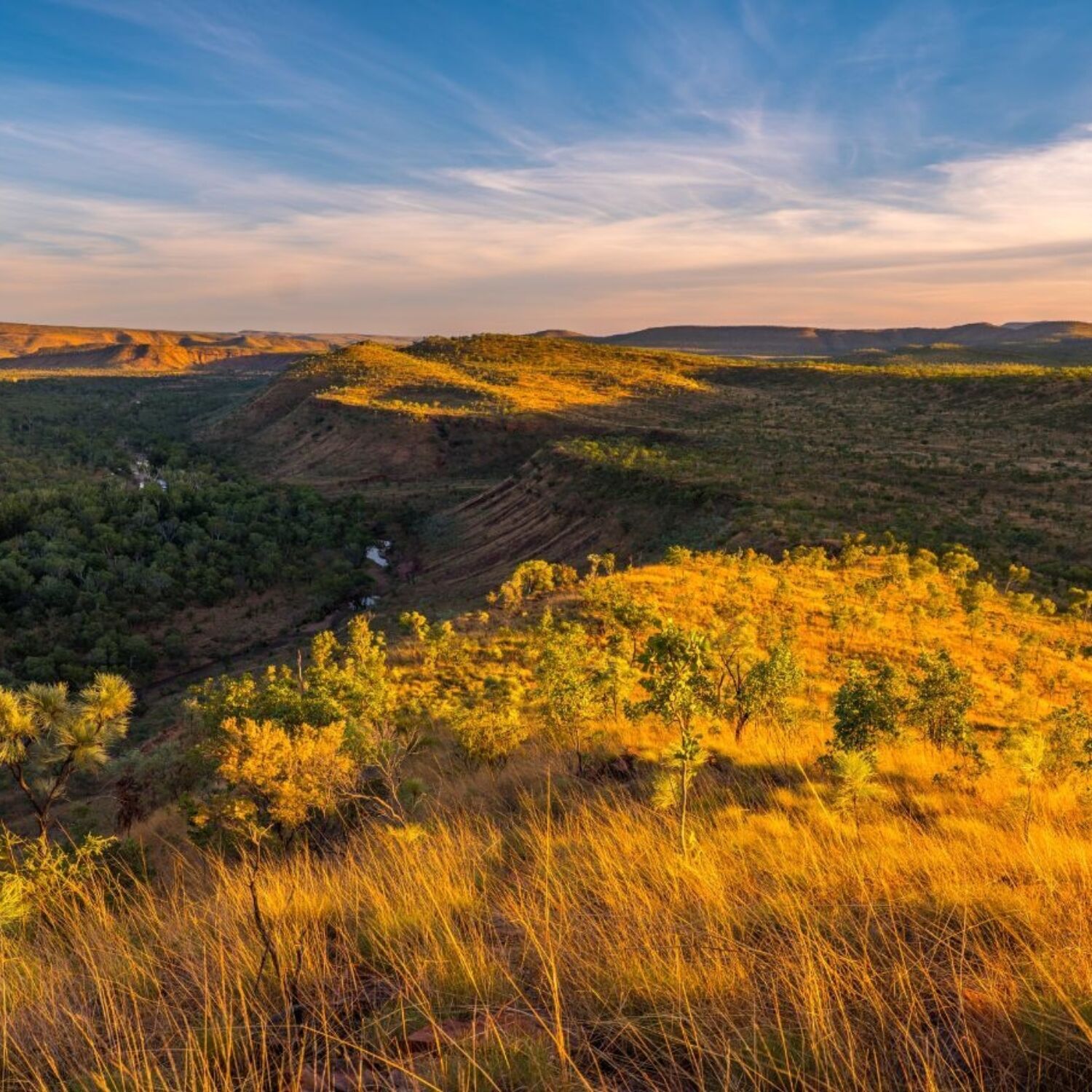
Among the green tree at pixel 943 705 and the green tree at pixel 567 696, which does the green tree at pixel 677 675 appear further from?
the green tree at pixel 943 705

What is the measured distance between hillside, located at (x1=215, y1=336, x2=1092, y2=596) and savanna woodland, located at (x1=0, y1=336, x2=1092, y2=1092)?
915 millimetres

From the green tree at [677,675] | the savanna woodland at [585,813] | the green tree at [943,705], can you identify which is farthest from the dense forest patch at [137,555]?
the green tree at [943,705]

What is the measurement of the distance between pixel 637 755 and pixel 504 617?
50.8 ft

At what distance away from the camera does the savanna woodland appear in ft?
8.50

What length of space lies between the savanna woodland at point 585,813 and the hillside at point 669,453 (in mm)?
915

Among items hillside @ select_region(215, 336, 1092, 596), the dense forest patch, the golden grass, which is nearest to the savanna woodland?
the golden grass

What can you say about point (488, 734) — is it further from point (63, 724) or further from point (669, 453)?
point (669, 453)

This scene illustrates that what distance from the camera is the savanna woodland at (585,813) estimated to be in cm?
259

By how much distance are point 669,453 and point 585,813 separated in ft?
165

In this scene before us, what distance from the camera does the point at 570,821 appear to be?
18.0 ft

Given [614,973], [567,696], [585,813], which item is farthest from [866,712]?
[614,973]

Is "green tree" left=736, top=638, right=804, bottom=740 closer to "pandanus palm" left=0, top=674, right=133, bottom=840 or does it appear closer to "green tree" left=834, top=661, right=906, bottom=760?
"green tree" left=834, top=661, right=906, bottom=760

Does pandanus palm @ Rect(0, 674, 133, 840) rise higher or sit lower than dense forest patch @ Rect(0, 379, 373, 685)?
higher

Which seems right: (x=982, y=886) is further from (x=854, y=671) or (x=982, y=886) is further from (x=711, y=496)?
(x=711, y=496)
